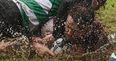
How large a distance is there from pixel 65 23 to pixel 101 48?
2.74ft

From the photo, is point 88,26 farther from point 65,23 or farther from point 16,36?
point 16,36

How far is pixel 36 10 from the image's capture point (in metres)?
8.34

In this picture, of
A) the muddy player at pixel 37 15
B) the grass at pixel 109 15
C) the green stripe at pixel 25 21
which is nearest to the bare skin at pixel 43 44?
the muddy player at pixel 37 15

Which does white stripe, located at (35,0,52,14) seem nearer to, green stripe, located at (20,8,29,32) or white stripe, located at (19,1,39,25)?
white stripe, located at (19,1,39,25)

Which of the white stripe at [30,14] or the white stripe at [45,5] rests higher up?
the white stripe at [45,5]

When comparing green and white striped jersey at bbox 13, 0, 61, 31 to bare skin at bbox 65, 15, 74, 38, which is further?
green and white striped jersey at bbox 13, 0, 61, 31

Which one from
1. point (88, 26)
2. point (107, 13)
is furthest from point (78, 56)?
point (107, 13)

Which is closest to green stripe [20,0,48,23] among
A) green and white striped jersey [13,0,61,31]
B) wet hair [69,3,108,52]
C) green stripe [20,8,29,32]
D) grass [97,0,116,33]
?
green and white striped jersey [13,0,61,31]

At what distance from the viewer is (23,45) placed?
25.5 ft

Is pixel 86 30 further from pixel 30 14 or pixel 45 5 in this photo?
pixel 30 14

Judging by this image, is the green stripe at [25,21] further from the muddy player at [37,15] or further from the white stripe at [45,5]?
the white stripe at [45,5]

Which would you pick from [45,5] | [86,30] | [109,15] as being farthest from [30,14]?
[109,15]

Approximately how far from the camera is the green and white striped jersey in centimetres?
828

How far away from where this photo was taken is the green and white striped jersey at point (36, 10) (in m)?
8.28
